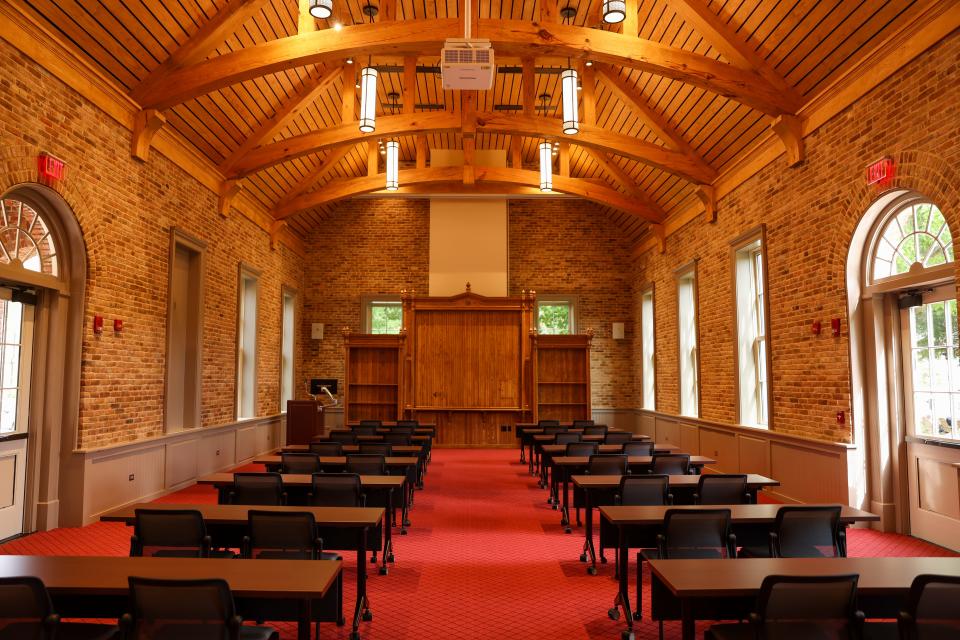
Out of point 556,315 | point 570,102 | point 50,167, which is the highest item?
point 570,102

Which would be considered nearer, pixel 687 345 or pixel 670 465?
pixel 670 465

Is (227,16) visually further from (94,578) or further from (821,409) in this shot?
(821,409)

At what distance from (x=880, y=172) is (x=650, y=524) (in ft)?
14.2

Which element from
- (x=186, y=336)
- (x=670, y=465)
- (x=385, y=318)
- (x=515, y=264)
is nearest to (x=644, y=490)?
(x=670, y=465)

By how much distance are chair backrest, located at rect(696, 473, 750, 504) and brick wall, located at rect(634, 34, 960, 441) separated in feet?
8.06

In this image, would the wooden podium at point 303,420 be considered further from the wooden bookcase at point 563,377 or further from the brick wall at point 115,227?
the wooden bookcase at point 563,377

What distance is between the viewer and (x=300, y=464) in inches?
249

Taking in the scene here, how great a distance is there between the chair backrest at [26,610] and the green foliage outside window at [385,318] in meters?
14.1

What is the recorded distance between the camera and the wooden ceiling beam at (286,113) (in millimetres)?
10594

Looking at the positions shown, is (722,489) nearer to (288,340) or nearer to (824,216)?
(824,216)

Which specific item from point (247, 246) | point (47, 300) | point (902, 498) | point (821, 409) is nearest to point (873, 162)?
point (821, 409)

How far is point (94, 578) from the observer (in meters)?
2.90

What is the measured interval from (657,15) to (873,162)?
3777 millimetres

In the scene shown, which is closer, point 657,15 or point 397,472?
point 397,472
